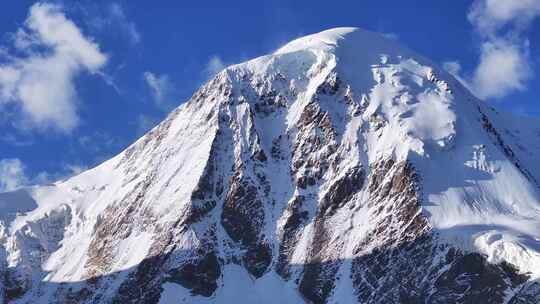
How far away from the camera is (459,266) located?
157 m

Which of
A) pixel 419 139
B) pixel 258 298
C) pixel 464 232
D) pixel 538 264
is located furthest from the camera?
pixel 419 139

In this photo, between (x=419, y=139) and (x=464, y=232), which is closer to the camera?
(x=464, y=232)

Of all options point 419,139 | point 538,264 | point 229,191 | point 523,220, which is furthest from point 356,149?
point 538,264

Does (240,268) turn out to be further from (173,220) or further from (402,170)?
(402,170)

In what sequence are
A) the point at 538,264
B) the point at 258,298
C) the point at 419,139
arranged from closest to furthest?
the point at 538,264 < the point at 258,298 < the point at 419,139

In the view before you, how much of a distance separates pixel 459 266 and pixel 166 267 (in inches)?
2266

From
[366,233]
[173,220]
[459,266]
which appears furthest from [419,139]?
[173,220]

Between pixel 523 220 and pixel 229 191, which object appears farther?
pixel 229 191

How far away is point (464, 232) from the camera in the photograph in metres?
162

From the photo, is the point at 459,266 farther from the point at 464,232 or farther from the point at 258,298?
the point at 258,298

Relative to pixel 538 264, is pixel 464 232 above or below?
above

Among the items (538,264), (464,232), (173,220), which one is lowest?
(538,264)

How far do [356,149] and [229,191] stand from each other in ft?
90.3

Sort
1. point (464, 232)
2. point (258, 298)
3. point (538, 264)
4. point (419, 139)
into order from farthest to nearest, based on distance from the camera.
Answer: point (419, 139) → point (258, 298) → point (464, 232) → point (538, 264)
